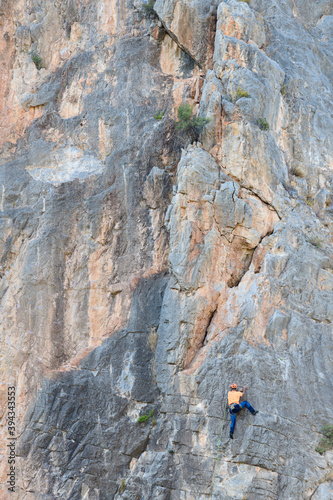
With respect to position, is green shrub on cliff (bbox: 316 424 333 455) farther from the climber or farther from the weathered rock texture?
the climber

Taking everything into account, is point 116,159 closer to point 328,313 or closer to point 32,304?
point 32,304

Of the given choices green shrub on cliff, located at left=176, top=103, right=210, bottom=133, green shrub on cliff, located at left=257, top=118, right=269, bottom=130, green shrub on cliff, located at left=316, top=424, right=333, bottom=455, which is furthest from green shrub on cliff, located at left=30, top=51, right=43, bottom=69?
green shrub on cliff, located at left=316, top=424, right=333, bottom=455

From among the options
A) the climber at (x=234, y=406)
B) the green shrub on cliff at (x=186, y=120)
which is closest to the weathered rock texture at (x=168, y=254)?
the climber at (x=234, y=406)

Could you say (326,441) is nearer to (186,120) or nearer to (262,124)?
(262,124)

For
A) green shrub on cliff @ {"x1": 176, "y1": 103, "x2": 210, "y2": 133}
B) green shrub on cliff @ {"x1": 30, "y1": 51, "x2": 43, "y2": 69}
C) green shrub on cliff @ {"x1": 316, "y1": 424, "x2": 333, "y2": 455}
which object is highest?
green shrub on cliff @ {"x1": 30, "y1": 51, "x2": 43, "y2": 69}

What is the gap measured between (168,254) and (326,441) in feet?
25.5

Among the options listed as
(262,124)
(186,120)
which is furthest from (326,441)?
(186,120)

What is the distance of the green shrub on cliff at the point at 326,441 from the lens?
54.0ft

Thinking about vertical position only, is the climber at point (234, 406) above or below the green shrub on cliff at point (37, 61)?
below

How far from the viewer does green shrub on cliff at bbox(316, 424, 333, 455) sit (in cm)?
1647

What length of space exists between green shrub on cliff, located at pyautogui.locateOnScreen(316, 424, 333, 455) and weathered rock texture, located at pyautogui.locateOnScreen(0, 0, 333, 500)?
246 mm

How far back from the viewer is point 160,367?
18500 millimetres

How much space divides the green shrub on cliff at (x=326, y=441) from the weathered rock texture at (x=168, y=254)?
0.25 m

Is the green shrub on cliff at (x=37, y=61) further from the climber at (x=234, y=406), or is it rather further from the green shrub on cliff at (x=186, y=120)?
the climber at (x=234, y=406)
